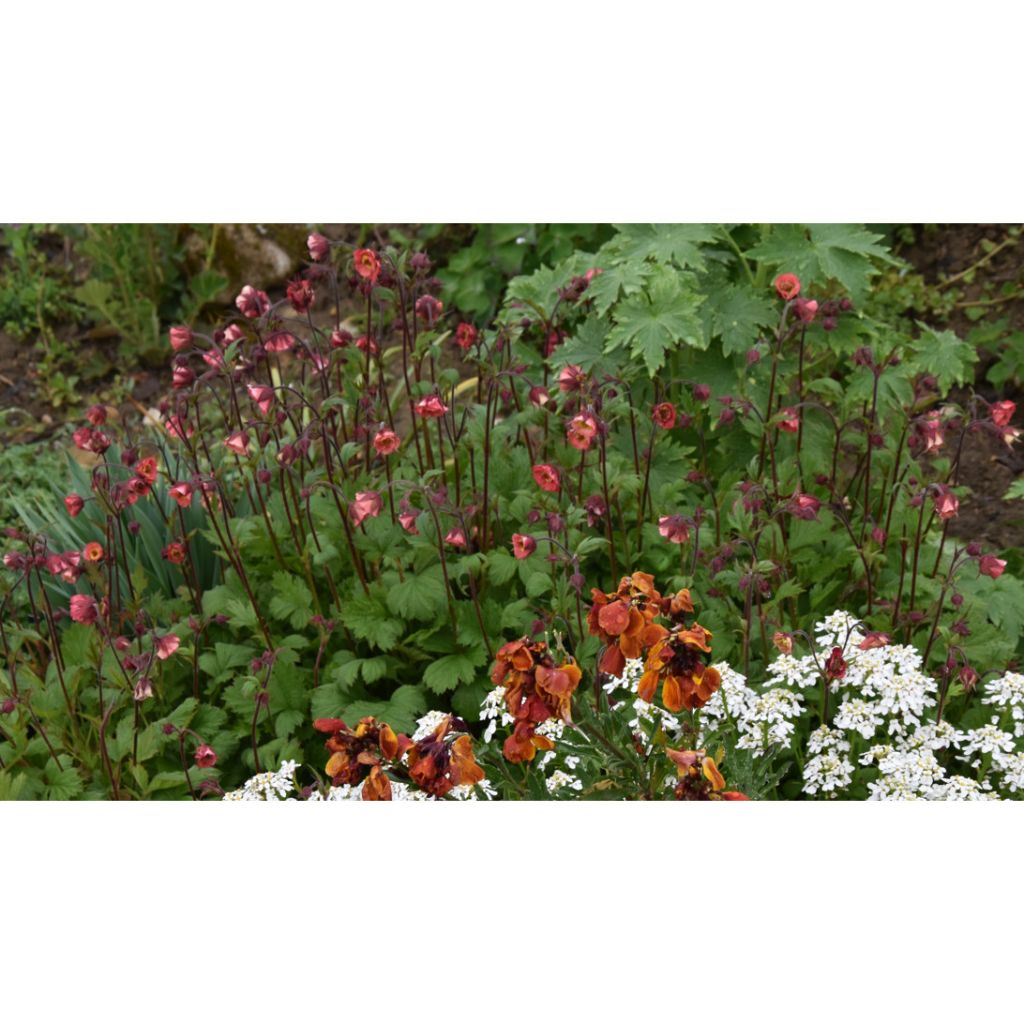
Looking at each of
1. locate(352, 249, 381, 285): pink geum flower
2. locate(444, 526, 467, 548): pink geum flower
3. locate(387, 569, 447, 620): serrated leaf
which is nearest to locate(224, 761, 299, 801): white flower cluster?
locate(387, 569, 447, 620): serrated leaf

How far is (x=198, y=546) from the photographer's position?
3.27 meters

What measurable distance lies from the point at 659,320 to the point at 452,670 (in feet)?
3.45

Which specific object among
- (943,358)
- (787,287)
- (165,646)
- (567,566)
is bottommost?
(165,646)

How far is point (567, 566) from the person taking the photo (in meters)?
2.83

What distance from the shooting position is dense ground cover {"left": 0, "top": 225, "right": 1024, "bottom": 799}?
2.49 m

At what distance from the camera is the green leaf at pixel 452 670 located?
9.00 ft

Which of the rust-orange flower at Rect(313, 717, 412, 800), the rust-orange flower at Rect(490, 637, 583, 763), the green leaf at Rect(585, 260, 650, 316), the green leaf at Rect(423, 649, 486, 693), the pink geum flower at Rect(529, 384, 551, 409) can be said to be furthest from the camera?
the green leaf at Rect(585, 260, 650, 316)

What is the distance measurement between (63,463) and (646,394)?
2.17 meters

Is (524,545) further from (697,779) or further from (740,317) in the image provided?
(740,317)

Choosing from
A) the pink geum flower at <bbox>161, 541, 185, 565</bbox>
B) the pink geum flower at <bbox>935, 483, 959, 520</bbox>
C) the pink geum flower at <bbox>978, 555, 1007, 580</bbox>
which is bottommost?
the pink geum flower at <bbox>161, 541, 185, 565</bbox>

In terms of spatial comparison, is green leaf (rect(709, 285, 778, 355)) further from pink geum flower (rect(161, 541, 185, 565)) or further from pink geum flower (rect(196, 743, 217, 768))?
pink geum flower (rect(196, 743, 217, 768))

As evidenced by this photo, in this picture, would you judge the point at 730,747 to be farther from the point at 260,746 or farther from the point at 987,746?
the point at 260,746

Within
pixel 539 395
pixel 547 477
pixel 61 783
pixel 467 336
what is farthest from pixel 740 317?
pixel 61 783

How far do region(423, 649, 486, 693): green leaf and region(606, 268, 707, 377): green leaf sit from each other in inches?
34.0
